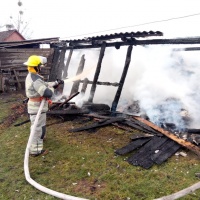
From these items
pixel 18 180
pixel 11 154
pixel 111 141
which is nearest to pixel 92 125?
pixel 111 141

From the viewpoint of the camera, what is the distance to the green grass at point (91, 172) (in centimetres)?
488

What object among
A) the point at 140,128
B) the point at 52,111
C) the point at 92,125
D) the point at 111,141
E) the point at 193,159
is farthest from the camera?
the point at 52,111

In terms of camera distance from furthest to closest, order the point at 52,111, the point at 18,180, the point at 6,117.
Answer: the point at 6,117
the point at 52,111
the point at 18,180

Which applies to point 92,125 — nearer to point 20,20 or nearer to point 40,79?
point 40,79

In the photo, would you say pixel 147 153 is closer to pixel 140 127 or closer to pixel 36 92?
pixel 140 127

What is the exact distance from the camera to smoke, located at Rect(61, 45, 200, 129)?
877cm

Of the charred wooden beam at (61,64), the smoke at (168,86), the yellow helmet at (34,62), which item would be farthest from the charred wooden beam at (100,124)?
the charred wooden beam at (61,64)

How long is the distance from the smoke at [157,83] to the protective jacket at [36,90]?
12.6 ft

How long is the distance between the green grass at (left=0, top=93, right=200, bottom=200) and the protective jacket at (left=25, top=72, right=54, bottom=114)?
1305 millimetres

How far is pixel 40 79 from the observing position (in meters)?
6.51

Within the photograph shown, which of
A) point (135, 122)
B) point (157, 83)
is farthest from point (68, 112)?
point (157, 83)

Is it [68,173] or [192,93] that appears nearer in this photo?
[68,173]

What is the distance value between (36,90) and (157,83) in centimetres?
556

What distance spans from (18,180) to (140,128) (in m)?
3.83
